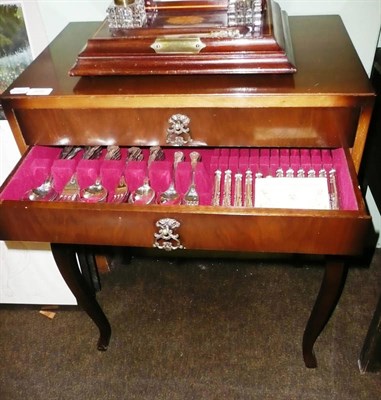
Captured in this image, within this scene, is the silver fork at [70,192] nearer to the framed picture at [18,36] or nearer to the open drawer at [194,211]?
the open drawer at [194,211]

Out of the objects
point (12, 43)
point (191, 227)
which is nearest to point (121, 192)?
point (191, 227)

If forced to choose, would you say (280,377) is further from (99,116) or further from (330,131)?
(99,116)

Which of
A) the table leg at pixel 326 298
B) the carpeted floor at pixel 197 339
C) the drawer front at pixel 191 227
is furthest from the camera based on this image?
the carpeted floor at pixel 197 339

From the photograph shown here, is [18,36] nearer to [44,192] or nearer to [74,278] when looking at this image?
[44,192]

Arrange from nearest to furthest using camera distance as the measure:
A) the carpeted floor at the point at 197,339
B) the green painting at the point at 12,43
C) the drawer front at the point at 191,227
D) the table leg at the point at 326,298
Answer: the drawer front at the point at 191,227 < the table leg at the point at 326,298 < the green painting at the point at 12,43 < the carpeted floor at the point at 197,339

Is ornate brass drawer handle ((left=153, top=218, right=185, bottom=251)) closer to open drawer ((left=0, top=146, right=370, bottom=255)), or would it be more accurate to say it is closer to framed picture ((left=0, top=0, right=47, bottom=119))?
open drawer ((left=0, top=146, right=370, bottom=255))

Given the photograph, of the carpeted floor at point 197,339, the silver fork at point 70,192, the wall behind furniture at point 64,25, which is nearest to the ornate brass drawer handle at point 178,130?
the silver fork at point 70,192

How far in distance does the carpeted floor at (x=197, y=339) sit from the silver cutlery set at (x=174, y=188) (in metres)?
0.49

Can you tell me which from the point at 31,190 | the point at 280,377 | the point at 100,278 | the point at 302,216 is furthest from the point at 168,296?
the point at 302,216

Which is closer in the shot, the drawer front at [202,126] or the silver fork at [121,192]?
the drawer front at [202,126]

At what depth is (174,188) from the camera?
987 millimetres

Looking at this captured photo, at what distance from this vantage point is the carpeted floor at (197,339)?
118 cm

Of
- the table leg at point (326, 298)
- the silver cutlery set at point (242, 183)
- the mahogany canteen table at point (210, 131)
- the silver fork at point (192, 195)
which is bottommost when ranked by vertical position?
the table leg at point (326, 298)

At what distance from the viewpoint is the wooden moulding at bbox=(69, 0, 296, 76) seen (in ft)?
2.76
